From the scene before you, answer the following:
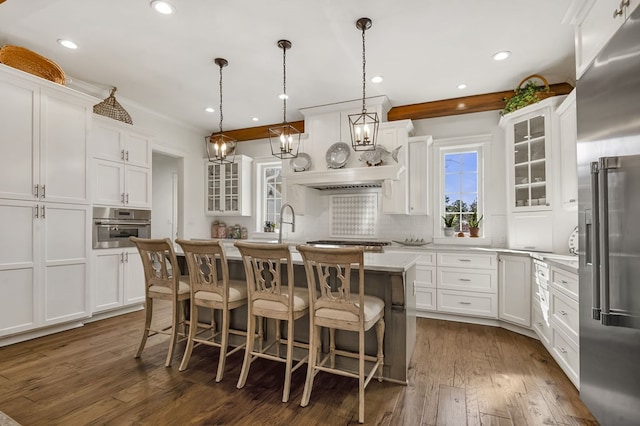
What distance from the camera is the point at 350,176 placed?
13.9 ft

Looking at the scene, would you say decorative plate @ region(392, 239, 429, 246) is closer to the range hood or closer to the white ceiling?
the range hood

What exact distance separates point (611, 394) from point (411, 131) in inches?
146

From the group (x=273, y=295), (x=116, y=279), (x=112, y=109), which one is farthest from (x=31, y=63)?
(x=273, y=295)

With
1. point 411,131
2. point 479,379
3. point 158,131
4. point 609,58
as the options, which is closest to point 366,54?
point 411,131

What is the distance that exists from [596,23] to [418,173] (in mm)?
2571

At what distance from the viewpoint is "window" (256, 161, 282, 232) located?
593 cm

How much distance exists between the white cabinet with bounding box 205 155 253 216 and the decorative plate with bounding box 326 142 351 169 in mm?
1833

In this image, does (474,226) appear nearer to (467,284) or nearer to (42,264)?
(467,284)

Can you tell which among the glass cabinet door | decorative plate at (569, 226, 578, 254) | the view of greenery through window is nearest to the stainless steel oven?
the view of greenery through window

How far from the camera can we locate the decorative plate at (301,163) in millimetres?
4793

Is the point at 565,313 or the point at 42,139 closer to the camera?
the point at 565,313

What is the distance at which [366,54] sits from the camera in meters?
3.26

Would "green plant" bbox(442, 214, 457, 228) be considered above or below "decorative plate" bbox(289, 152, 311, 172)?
below

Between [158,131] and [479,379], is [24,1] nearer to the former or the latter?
[158,131]
